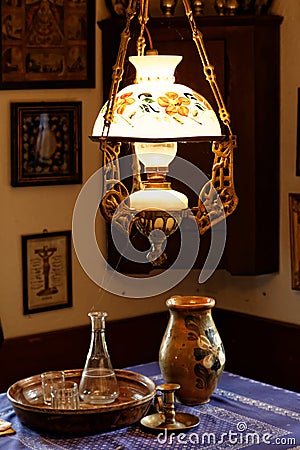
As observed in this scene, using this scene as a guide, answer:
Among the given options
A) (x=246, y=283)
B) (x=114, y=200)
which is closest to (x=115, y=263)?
(x=246, y=283)

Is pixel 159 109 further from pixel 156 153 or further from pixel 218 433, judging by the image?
pixel 218 433

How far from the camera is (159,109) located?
87.5 inches

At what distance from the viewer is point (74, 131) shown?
3.92 m

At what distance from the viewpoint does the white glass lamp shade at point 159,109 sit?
221cm

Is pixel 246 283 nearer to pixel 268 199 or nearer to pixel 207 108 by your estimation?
pixel 268 199

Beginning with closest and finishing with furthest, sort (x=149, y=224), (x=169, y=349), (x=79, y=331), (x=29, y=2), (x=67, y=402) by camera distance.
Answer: (x=149, y=224), (x=67, y=402), (x=169, y=349), (x=29, y=2), (x=79, y=331)

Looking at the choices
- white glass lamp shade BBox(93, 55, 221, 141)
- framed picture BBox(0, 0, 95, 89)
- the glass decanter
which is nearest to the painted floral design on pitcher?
the glass decanter

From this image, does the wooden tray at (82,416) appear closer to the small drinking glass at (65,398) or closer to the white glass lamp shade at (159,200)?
the small drinking glass at (65,398)

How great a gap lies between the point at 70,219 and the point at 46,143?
36cm

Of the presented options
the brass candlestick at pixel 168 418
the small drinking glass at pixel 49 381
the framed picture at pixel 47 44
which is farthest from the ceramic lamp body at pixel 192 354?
the framed picture at pixel 47 44

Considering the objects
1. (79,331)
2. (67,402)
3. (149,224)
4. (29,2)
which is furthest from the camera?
(79,331)

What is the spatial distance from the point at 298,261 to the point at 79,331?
1006mm

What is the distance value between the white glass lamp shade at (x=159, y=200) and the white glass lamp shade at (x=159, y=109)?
14cm

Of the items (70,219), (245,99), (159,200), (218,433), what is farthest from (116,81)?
(70,219)
